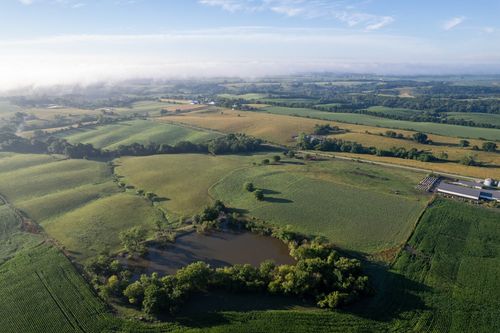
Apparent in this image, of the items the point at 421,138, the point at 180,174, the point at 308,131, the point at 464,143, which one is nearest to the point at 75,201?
the point at 180,174

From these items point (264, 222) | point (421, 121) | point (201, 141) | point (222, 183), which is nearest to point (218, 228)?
point (264, 222)

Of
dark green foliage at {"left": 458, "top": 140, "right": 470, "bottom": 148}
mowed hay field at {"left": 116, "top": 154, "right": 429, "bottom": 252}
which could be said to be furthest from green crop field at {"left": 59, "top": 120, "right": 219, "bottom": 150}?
dark green foliage at {"left": 458, "top": 140, "right": 470, "bottom": 148}

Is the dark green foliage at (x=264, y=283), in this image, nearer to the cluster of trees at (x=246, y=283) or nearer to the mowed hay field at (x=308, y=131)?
the cluster of trees at (x=246, y=283)

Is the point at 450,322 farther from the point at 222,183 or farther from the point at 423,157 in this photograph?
the point at 423,157

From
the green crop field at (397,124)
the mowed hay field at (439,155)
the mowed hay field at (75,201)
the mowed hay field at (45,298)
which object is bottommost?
the mowed hay field at (45,298)

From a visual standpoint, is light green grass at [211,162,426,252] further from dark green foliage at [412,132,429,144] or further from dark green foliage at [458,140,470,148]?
dark green foliage at [458,140,470,148]

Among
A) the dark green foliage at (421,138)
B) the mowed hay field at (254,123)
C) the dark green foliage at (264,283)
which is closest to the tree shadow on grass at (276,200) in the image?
the dark green foliage at (264,283)
